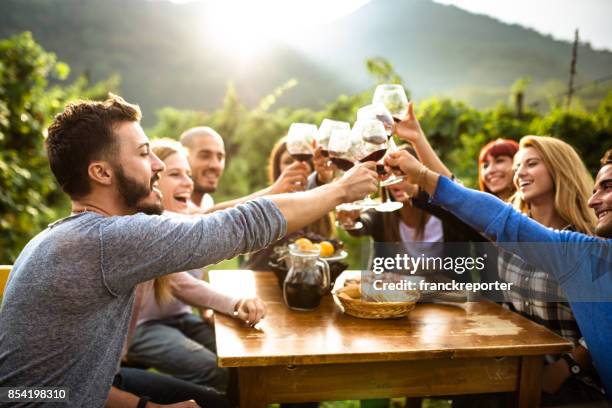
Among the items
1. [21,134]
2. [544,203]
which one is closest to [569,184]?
[544,203]

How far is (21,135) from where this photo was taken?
15.8 ft

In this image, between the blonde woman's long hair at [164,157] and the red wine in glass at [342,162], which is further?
the blonde woman's long hair at [164,157]

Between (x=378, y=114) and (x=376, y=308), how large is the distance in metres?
0.77

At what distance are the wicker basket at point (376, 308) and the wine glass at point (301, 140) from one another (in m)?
0.68

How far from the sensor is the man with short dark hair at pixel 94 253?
138 centimetres

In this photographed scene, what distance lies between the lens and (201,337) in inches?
112

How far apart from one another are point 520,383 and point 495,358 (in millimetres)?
134

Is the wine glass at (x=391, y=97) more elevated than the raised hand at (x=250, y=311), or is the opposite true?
Answer: the wine glass at (x=391, y=97)

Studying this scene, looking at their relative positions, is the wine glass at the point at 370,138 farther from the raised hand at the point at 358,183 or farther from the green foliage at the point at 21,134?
the green foliage at the point at 21,134

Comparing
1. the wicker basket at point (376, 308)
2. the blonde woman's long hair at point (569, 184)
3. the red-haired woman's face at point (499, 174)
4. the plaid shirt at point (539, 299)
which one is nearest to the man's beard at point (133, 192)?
the wicker basket at point (376, 308)

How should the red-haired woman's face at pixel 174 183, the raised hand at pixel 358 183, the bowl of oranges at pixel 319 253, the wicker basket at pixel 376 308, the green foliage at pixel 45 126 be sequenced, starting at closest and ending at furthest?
the raised hand at pixel 358 183 → the wicker basket at pixel 376 308 → the bowl of oranges at pixel 319 253 → the red-haired woman's face at pixel 174 183 → the green foliage at pixel 45 126

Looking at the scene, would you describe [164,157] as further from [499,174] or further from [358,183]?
[499,174]

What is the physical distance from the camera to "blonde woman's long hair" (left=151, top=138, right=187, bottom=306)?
2.26 m

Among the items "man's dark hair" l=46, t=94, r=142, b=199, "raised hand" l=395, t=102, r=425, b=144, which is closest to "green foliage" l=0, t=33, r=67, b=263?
"man's dark hair" l=46, t=94, r=142, b=199
